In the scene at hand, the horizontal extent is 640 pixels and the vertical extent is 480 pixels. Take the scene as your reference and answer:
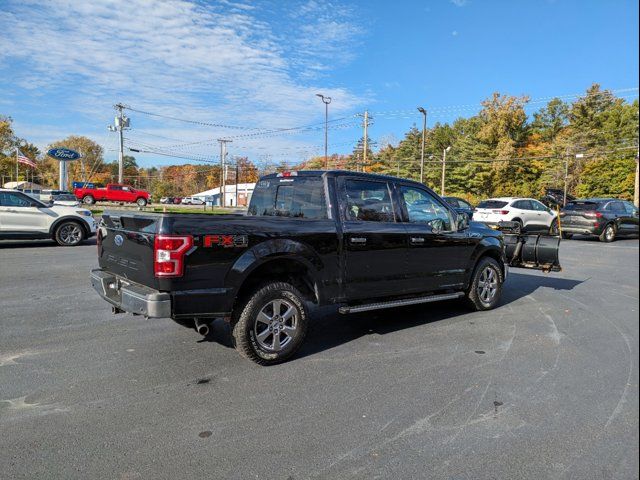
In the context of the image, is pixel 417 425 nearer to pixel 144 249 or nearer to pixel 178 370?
pixel 178 370

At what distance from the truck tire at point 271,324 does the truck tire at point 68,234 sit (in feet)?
37.4

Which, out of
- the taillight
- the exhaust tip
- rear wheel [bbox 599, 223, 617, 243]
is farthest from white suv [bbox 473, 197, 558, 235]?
the taillight

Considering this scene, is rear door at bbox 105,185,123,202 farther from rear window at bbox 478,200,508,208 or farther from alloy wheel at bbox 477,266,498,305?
alloy wheel at bbox 477,266,498,305

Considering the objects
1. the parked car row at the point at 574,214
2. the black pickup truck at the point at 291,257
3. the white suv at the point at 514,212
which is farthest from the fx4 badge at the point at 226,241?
the white suv at the point at 514,212

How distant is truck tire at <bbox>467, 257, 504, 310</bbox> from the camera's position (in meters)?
6.74

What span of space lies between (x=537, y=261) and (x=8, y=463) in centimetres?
750

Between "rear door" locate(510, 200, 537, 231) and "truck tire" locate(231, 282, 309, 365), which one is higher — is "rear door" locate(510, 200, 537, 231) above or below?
above

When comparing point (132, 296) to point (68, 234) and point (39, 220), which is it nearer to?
point (39, 220)

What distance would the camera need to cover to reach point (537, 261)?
25.7 ft

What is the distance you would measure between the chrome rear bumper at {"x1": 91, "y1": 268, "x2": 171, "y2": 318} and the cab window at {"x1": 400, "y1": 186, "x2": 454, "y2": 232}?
321 centimetres

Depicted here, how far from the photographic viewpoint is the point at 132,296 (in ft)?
13.9

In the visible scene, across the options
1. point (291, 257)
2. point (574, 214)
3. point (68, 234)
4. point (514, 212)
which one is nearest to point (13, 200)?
point (68, 234)

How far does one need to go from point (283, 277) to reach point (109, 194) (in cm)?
4436

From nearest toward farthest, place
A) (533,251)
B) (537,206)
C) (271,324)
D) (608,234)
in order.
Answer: (271,324) → (533,251) → (608,234) → (537,206)
